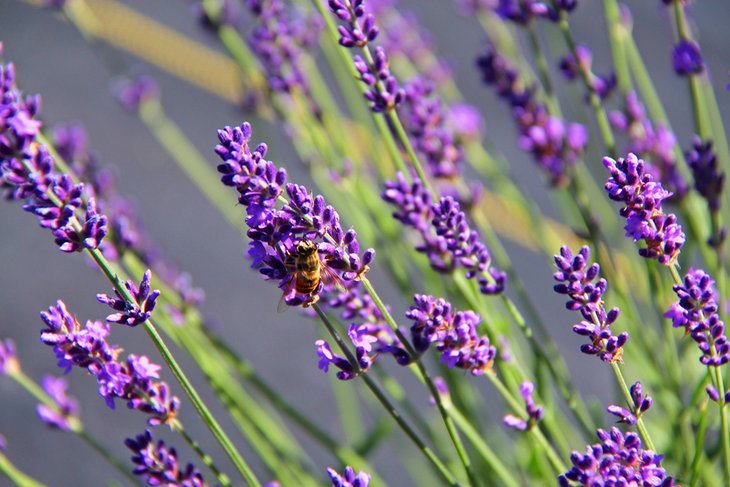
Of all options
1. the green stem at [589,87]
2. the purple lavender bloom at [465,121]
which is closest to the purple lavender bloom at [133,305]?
the green stem at [589,87]

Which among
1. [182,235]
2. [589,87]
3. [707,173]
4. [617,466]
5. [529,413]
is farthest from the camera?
[182,235]

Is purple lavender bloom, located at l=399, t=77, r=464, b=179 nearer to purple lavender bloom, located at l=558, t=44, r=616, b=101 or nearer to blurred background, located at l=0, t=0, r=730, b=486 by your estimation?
purple lavender bloom, located at l=558, t=44, r=616, b=101

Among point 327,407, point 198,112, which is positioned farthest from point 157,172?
point 327,407

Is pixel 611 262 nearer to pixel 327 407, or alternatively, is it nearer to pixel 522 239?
pixel 327 407

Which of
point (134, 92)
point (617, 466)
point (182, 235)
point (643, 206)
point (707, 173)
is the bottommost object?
point (617, 466)

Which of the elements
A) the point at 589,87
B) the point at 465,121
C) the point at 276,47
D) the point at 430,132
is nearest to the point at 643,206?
the point at 589,87

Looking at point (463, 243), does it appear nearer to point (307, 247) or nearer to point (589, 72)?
point (307, 247)

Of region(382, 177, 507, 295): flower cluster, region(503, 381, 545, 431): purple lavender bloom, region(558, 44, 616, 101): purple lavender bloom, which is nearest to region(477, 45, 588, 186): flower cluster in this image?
region(558, 44, 616, 101): purple lavender bloom
